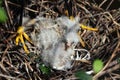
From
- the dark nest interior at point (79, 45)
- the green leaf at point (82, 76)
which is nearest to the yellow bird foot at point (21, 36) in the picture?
the dark nest interior at point (79, 45)

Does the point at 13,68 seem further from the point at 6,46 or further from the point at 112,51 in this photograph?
the point at 112,51

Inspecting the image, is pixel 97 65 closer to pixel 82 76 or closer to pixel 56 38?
pixel 82 76

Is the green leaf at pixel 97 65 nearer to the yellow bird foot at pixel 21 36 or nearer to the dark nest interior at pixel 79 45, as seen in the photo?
the dark nest interior at pixel 79 45

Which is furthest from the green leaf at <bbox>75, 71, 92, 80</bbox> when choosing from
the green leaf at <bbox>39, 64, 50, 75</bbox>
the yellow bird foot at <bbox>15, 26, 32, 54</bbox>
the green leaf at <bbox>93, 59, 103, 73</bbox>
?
the yellow bird foot at <bbox>15, 26, 32, 54</bbox>

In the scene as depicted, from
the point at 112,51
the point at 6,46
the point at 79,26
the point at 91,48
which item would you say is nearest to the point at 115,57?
the point at 112,51

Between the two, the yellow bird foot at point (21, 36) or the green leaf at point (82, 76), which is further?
the yellow bird foot at point (21, 36)

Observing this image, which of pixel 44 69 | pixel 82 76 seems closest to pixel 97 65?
pixel 82 76
